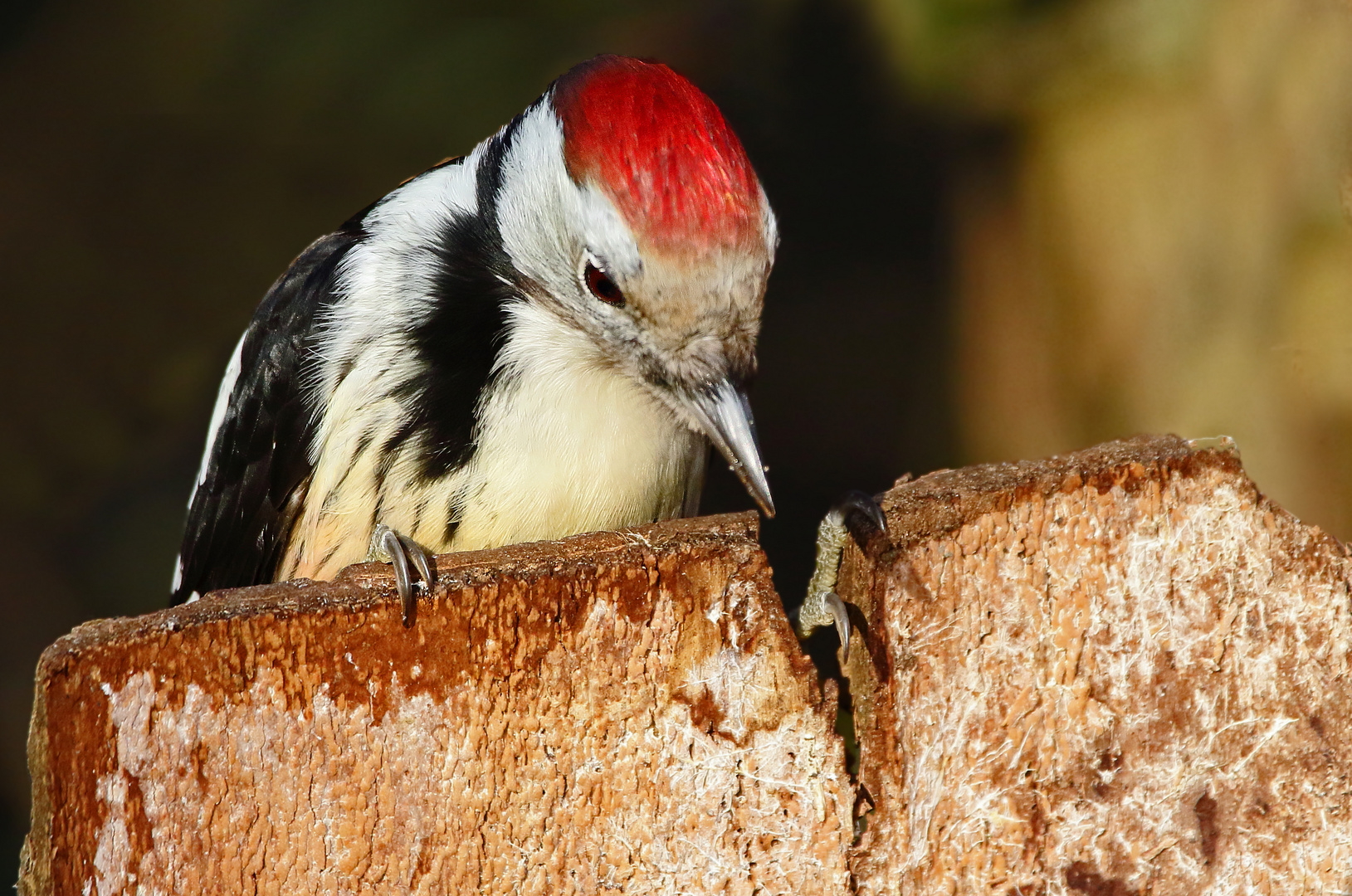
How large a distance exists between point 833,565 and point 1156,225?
2.44 metres

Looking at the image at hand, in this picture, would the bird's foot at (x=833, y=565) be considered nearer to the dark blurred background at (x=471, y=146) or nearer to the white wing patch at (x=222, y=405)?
the white wing patch at (x=222, y=405)

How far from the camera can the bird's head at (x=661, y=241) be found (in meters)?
1.86

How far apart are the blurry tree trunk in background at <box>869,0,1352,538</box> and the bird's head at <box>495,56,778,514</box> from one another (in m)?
2.08

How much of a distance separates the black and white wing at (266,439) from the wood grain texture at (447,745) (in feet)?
2.77

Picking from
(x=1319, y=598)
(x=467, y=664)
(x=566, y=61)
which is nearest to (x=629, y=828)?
(x=467, y=664)

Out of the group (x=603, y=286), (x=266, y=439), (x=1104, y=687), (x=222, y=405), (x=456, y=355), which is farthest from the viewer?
(x=222, y=405)

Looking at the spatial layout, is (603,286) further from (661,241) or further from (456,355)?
(456,355)

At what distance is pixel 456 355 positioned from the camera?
2074 millimetres

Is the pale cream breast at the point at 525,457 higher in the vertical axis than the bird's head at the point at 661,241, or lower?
lower

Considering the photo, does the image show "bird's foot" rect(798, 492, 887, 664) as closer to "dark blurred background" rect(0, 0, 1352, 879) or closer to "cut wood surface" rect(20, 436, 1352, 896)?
"cut wood surface" rect(20, 436, 1352, 896)

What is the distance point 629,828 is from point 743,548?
35 cm

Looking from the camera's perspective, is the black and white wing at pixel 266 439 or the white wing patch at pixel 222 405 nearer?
the black and white wing at pixel 266 439

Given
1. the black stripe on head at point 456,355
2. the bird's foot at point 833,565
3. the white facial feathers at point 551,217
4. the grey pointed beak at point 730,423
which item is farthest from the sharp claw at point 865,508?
the black stripe on head at point 456,355

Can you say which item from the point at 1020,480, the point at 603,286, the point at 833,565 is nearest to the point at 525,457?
the point at 603,286
